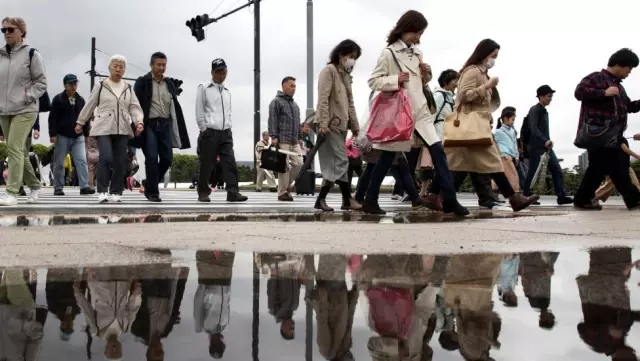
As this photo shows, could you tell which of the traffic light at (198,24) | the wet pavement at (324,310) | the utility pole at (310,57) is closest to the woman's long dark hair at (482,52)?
the wet pavement at (324,310)

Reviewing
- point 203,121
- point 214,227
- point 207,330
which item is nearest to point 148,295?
point 207,330

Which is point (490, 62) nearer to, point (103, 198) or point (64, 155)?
point (103, 198)

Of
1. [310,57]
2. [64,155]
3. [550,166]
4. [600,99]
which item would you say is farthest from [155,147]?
[310,57]

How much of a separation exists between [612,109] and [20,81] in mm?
7244

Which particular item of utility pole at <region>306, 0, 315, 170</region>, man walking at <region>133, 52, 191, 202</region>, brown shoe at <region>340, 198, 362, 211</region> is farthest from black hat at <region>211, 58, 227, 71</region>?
utility pole at <region>306, 0, 315, 170</region>

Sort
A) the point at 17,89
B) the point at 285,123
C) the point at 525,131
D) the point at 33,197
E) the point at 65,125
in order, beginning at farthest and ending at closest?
the point at 525,131
the point at 65,125
the point at 285,123
the point at 33,197
the point at 17,89

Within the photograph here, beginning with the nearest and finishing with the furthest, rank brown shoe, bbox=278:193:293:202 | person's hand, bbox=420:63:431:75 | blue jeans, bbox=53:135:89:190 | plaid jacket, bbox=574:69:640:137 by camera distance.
Result: person's hand, bbox=420:63:431:75, plaid jacket, bbox=574:69:640:137, brown shoe, bbox=278:193:293:202, blue jeans, bbox=53:135:89:190

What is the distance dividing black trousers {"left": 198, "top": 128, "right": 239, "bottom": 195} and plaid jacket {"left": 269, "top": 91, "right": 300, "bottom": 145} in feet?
3.89

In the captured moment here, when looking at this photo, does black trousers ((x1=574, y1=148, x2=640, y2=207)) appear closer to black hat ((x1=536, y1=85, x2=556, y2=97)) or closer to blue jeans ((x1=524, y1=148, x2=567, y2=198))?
blue jeans ((x1=524, y1=148, x2=567, y2=198))

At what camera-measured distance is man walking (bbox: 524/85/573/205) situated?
1124 cm

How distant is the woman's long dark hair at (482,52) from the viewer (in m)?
7.38

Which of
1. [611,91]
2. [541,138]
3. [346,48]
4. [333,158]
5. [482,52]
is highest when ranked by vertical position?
[346,48]

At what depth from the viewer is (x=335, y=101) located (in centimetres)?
788

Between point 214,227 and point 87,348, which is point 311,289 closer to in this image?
point 87,348
